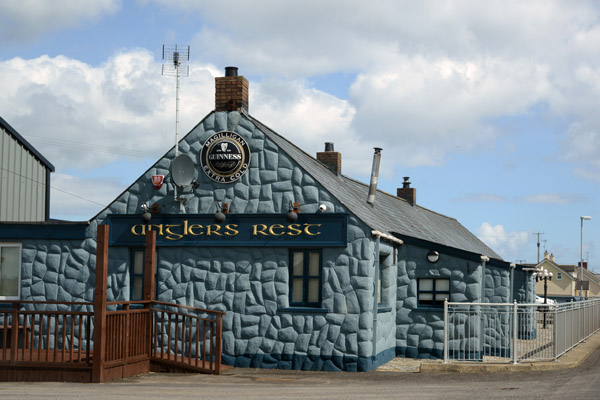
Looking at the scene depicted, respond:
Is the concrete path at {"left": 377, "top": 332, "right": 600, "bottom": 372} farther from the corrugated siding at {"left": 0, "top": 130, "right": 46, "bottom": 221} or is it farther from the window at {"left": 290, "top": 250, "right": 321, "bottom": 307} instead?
the corrugated siding at {"left": 0, "top": 130, "right": 46, "bottom": 221}

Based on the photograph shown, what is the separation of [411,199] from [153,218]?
58.9ft

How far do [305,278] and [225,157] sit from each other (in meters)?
3.57

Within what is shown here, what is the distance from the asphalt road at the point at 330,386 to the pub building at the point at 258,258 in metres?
1.21

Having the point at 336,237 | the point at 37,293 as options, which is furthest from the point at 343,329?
the point at 37,293

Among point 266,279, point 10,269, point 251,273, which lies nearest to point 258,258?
point 251,273

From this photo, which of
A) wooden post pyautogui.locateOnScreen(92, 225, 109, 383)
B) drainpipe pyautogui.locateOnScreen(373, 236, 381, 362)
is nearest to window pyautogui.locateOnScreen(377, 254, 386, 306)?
drainpipe pyautogui.locateOnScreen(373, 236, 381, 362)

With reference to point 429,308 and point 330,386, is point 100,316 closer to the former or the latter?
point 330,386

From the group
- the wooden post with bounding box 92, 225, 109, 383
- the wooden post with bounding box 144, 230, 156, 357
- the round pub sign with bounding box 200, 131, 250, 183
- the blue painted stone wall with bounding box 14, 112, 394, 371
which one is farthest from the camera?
the round pub sign with bounding box 200, 131, 250, 183

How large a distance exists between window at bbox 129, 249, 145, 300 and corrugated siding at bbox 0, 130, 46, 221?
971cm

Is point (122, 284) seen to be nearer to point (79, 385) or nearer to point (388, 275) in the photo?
point (79, 385)

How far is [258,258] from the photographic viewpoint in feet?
62.3

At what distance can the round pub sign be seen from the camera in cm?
1939

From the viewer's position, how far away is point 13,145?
28.4 meters

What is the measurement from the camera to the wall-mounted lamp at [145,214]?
19266 mm
